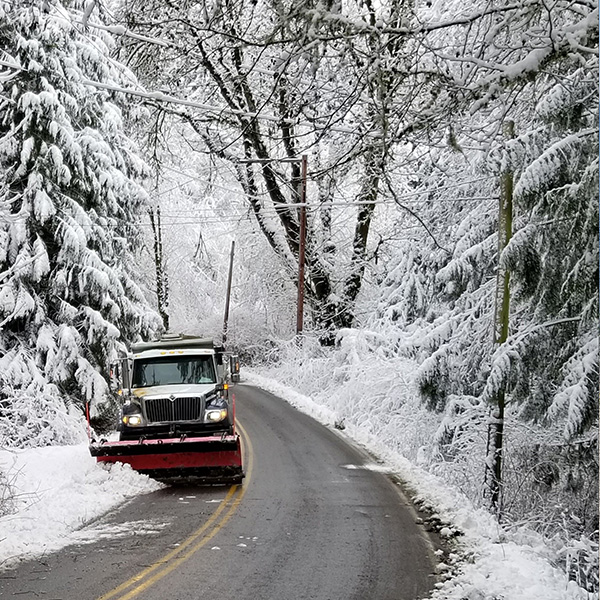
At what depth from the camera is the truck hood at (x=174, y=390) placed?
1448 cm

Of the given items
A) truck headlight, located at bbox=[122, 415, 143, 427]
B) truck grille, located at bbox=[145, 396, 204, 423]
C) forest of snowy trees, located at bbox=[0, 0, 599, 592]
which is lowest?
truck headlight, located at bbox=[122, 415, 143, 427]

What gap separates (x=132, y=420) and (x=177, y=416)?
0.85 metres

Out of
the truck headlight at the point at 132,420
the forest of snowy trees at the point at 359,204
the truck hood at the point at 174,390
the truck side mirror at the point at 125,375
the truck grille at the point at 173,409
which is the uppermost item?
the forest of snowy trees at the point at 359,204

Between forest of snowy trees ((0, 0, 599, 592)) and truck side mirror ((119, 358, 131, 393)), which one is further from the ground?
forest of snowy trees ((0, 0, 599, 592))

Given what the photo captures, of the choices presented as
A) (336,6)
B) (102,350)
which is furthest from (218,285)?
(336,6)

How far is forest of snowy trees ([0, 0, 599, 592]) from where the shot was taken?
5824 millimetres

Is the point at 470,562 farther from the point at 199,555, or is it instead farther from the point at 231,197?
the point at 231,197

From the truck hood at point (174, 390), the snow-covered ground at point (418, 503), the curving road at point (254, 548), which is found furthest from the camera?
the truck hood at point (174, 390)

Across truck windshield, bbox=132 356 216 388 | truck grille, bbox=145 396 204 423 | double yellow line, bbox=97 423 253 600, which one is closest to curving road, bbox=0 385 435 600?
double yellow line, bbox=97 423 253 600

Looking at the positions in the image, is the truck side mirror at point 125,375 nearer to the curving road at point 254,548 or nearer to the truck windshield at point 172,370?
the truck windshield at point 172,370

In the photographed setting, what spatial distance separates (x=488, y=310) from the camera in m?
13.0

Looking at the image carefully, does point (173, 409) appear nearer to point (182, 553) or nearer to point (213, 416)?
point (213, 416)

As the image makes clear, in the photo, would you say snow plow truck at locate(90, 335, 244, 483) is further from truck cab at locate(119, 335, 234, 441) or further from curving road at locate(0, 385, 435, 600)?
curving road at locate(0, 385, 435, 600)

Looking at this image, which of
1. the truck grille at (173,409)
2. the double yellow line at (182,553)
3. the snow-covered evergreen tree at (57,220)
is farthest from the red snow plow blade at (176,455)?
the snow-covered evergreen tree at (57,220)
